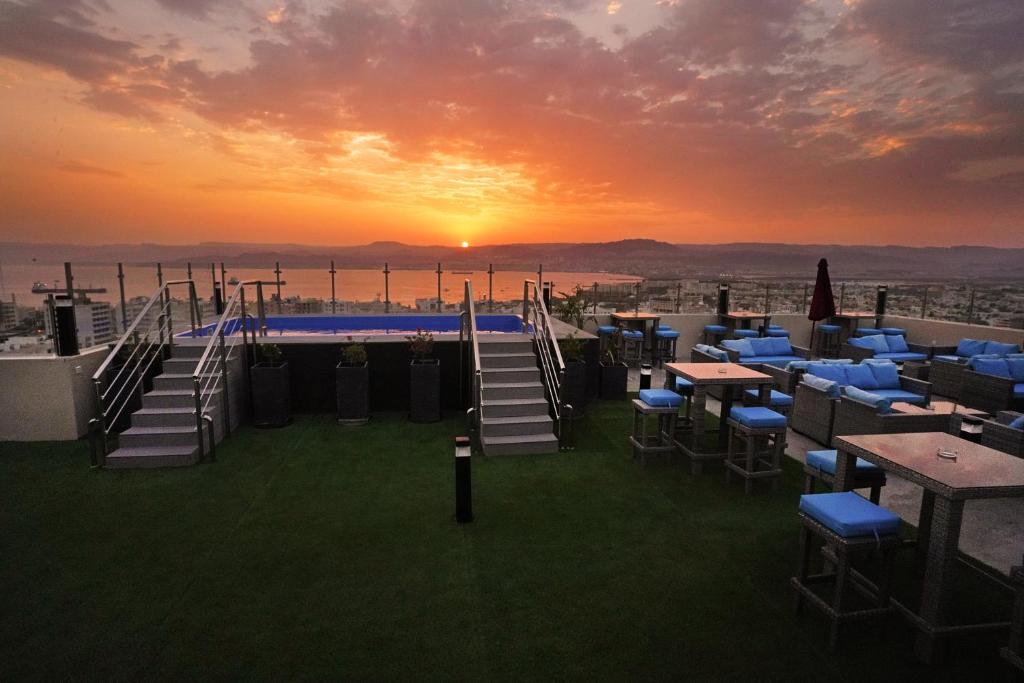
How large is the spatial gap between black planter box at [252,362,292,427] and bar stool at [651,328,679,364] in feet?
27.1

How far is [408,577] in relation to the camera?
354 cm

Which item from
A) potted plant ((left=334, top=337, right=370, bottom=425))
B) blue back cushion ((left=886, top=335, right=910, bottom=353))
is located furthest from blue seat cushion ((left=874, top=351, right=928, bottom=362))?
potted plant ((left=334, top=337, right=370, bottom=425))

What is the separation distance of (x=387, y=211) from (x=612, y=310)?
26.3 ft

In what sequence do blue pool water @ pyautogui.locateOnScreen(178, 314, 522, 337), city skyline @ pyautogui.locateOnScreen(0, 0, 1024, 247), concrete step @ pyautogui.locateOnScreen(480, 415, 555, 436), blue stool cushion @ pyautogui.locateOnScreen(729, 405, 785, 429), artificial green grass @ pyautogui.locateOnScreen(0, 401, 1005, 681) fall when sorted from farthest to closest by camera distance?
1. blue pool water @ pyautogui.locateOnScreen(178, 314, 522, 337)
2. city skyline @ pyautogui.locateOnScreen(0, 0, 1024, 247)
3. concrete step @ pyautogui.locateOnScreen(480, 415, 555, 436)
4. blue stool cushion @ pyautogui.locateOnScreen(729, 405, 785, 429)
5. artificial green grass @ pyautogui.locateOnScreen(0, 401, 1005, 681)

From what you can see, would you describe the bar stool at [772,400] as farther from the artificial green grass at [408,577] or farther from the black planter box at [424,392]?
the black planter box at [424,392]

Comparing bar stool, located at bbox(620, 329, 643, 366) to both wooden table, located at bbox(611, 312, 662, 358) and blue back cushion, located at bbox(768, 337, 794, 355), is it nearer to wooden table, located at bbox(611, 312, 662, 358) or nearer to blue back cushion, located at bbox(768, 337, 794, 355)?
wooden table, located at bbox(611, 312, 662, 358)

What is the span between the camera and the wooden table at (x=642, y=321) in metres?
11.7

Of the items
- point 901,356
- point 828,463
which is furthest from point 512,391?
point 901,356

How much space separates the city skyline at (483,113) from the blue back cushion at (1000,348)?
6.08 metres

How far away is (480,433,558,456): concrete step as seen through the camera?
19.6 feet

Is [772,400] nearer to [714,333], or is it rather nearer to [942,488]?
→ [942,488]

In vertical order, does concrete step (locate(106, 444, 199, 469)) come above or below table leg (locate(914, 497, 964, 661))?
below

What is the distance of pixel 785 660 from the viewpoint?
2.77 metres

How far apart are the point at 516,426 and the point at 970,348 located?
31.3ft
